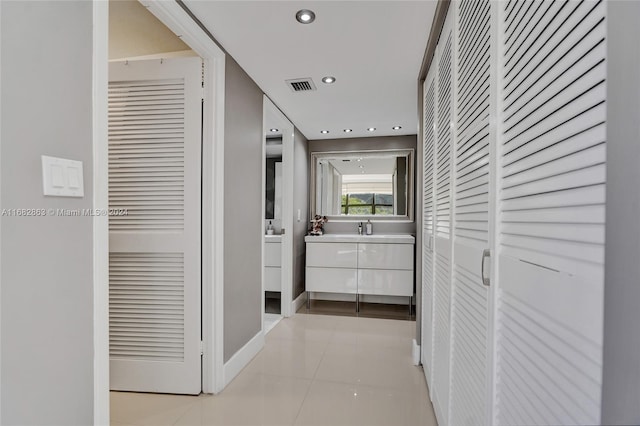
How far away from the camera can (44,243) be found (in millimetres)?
974

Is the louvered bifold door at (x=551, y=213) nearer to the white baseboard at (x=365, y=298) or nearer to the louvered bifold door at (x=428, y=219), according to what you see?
the louvered bifold door at (x=428, y=219)

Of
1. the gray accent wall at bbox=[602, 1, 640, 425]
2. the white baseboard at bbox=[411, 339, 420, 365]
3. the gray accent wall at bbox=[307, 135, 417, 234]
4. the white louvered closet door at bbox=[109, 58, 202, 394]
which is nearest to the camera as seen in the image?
the gray accent wall at bbox=[602, 1, 640, 425]

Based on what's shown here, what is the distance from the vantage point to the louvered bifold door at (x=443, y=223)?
1.52 meters

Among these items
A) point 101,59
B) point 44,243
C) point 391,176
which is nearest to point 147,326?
point 44,243

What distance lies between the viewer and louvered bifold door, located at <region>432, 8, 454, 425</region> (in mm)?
1517

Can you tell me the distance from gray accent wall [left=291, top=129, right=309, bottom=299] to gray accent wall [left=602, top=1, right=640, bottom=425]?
3.37 m

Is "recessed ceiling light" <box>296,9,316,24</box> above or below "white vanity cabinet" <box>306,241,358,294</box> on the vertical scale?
above

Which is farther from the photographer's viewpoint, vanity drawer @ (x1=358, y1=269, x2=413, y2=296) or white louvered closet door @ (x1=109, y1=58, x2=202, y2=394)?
vanity drawer @ (x1=358, y1=269, x2=413, y2=296)

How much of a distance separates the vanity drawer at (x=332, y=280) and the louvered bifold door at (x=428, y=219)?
151 centimetres

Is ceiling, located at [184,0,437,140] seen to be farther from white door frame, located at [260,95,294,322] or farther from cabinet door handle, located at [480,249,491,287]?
cabinet door handle, located at [480,249,491,287]

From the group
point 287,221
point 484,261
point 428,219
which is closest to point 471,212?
point 484,261

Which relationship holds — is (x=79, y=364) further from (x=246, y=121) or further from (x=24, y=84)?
(x=246, y=121)

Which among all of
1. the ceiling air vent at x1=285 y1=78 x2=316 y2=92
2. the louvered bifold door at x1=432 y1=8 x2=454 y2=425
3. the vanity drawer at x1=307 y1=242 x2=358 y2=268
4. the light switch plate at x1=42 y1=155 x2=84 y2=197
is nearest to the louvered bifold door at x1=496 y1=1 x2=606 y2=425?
the louvered bifold door at x1=432 y1=8 x2=454 y2=425

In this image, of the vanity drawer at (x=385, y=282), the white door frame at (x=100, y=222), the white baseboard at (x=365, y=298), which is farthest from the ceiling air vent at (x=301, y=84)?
the white baseboard at (x=365, y=298)
